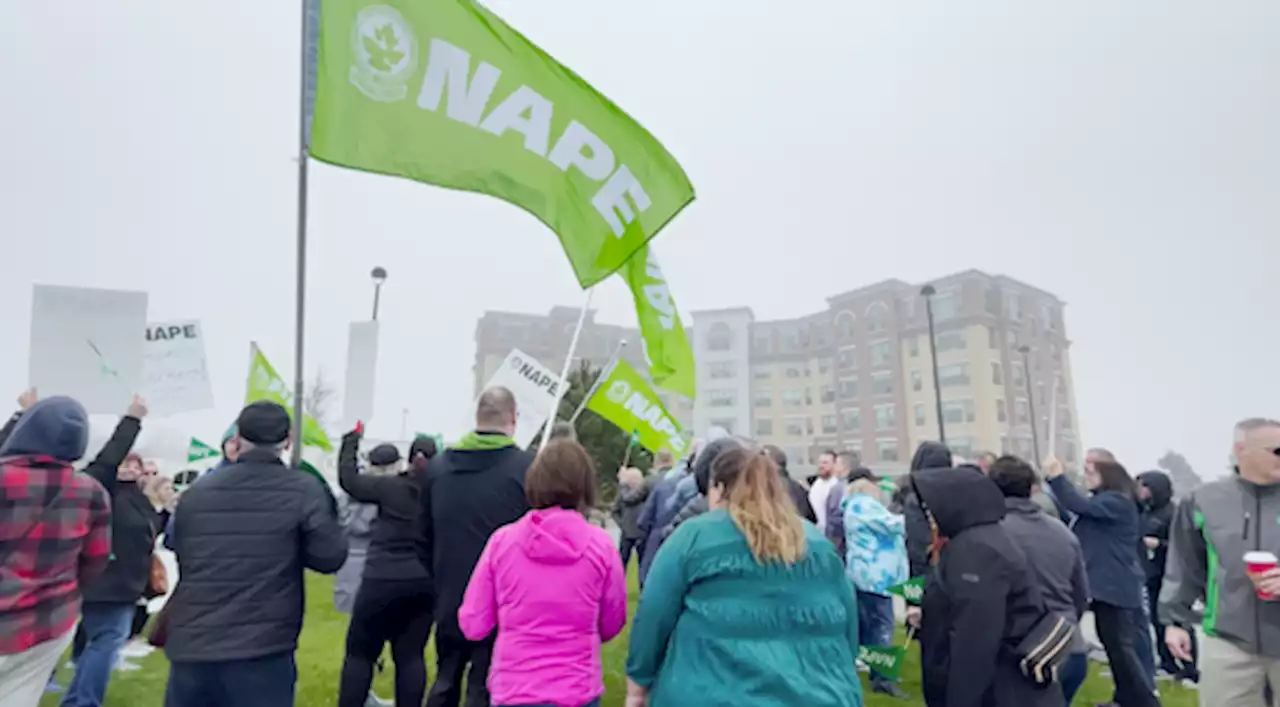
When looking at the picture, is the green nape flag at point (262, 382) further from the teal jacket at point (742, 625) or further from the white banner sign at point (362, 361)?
the teal jacket at point (742, 625)

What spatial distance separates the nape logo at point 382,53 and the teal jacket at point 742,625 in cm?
290

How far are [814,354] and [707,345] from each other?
962 cm

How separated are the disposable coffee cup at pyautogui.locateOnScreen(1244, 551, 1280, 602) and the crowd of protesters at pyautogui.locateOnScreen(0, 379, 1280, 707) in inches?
0.5

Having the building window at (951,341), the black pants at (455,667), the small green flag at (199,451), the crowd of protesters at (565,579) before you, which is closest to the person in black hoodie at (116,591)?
the crowd of protesters at (565,579)

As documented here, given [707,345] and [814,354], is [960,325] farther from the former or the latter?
[707,345]

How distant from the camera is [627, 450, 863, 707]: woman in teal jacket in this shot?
2625mm

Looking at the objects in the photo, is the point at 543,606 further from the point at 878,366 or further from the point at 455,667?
the point at 878,366

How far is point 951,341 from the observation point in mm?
59250

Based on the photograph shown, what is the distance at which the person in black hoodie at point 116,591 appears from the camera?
502cm

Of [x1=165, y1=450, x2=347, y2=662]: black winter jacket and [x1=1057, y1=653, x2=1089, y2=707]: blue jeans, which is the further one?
[x1=1057, y1=653, x2=1089, y2=707]: blue jeans

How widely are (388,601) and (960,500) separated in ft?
10.4

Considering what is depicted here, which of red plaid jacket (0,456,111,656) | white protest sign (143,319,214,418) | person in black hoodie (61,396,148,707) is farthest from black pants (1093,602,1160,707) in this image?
white protest sign (143,319,214,418)

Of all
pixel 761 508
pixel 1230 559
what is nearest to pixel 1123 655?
pixel 1230 559

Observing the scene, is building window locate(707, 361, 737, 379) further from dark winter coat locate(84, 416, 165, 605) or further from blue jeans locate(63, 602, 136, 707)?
blue jeans locate(63, 602, 136, 707)
